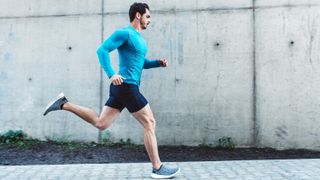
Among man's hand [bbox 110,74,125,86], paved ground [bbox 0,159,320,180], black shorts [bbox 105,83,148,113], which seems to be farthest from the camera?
paved ground [bbox 0,159,320,180]

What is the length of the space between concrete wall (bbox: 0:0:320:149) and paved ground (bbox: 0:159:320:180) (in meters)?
1.14

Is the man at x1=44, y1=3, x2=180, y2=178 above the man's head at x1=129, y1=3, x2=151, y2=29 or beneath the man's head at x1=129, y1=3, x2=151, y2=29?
beneath

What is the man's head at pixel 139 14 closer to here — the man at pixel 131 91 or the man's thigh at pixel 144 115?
the man at pixel 131 91

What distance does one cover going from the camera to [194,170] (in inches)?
233

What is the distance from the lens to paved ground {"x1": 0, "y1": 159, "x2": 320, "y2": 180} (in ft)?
18.2

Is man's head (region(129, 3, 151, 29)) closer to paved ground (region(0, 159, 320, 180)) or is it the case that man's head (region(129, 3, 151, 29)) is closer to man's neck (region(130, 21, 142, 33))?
man's neck (region(130, 21, 142, 33))

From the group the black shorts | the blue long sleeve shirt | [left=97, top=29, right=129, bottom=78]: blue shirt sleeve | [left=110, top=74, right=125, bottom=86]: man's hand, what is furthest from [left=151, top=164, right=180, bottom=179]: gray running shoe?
[left=97, top=29, right=129, bottom=78]: blue shirt sleeve

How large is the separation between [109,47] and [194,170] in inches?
73.3

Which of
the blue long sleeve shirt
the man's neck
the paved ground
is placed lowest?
the paved ground

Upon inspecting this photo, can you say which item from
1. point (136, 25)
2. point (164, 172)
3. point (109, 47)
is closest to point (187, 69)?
point (136, 25)

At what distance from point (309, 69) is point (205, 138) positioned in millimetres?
1855

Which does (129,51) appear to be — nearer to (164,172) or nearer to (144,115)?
(144,115)

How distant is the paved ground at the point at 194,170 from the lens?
555 centimetres

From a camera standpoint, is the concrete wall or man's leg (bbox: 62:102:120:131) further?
Answer: the concrete wall
